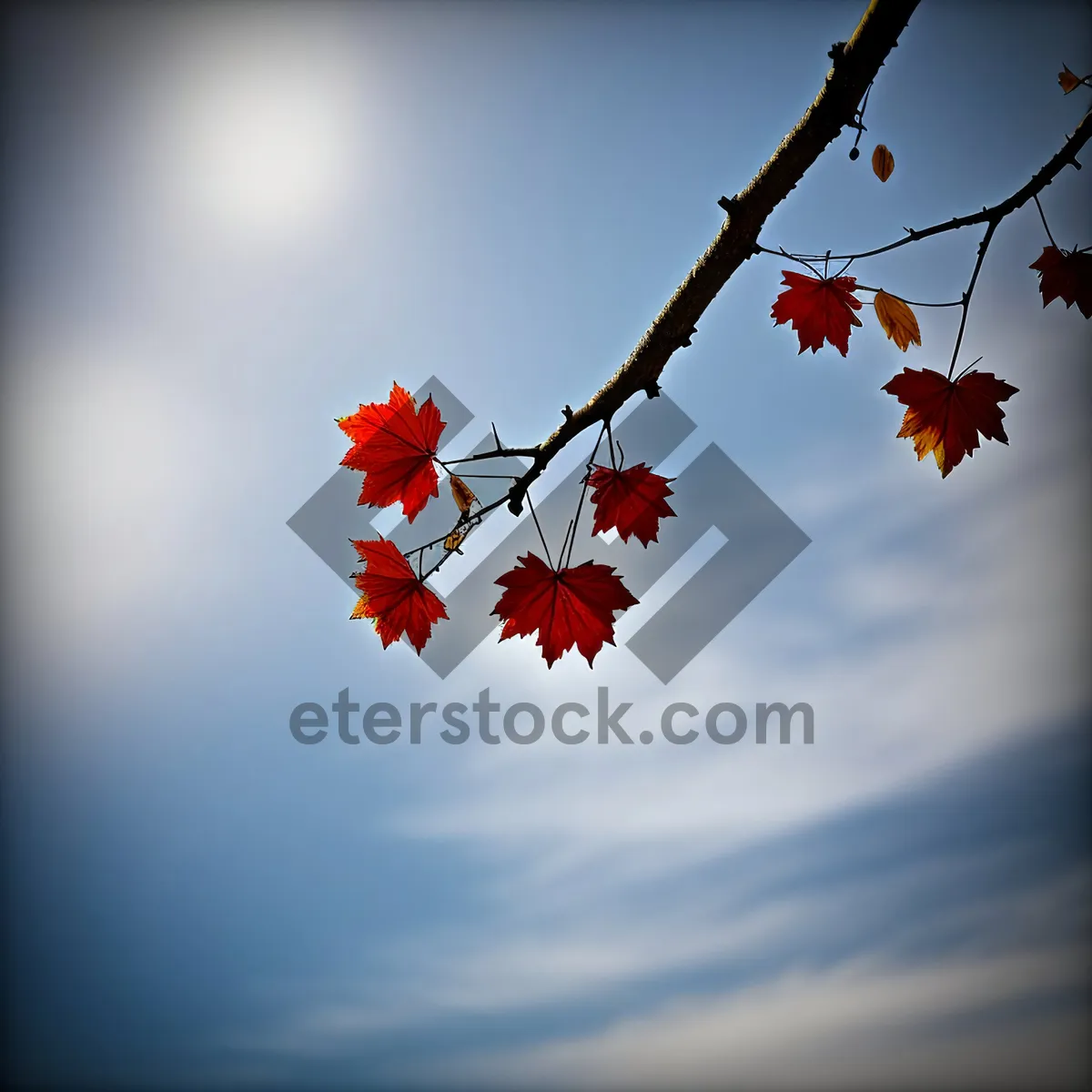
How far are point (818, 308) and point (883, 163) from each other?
1.40 ft

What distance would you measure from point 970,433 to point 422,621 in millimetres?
1153

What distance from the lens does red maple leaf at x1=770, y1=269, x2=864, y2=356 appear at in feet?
5.37

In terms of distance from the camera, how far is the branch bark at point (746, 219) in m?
1.12

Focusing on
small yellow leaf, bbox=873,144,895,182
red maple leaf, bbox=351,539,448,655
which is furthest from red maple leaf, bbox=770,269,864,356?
red maple leaf, bbox=351,539,448,655

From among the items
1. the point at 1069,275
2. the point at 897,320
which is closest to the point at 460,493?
the point at 897,320

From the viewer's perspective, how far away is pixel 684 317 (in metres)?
1.23

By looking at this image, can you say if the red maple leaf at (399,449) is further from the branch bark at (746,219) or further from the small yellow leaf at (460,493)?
the branch bark at (746,219)

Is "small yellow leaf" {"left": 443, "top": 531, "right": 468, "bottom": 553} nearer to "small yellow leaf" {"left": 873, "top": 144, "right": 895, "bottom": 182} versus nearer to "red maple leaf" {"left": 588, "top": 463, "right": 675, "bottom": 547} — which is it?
"red maple leaf" {"left": 588, "top": 463, "right": 675, "bottom": 547}

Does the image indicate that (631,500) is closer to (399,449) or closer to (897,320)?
(399,449)

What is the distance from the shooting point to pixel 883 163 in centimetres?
177

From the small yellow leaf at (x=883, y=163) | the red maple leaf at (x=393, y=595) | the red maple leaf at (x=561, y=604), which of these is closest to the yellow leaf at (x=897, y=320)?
the small yellow leaf at (x=883, y=163)

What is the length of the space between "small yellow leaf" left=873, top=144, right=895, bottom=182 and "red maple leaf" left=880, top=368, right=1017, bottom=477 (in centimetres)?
57

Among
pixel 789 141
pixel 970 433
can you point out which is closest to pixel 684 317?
pixel 789 141

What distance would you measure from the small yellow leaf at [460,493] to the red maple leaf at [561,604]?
265 mm
